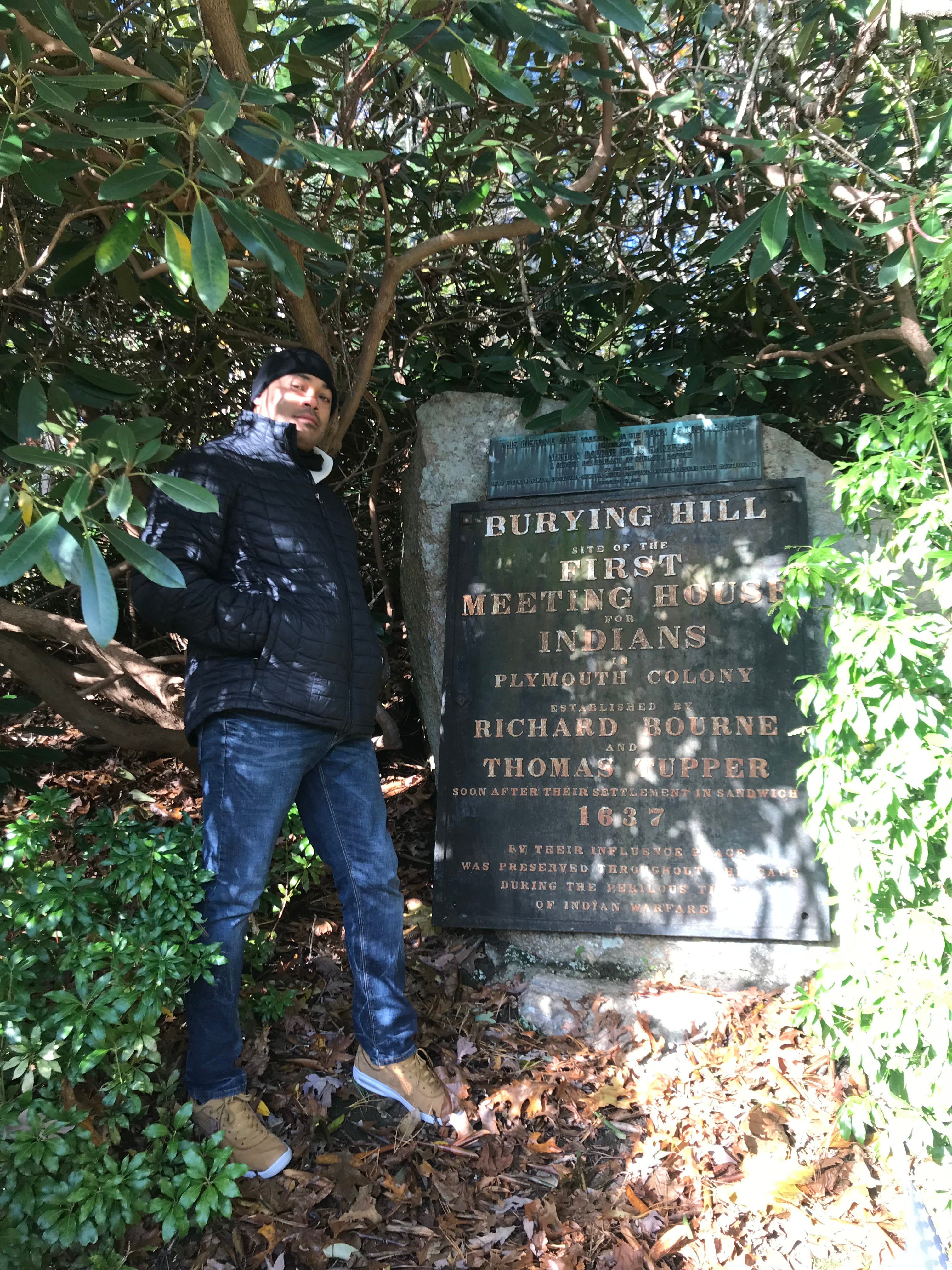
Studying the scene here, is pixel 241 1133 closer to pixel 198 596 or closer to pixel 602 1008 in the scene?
pixel 602 1008

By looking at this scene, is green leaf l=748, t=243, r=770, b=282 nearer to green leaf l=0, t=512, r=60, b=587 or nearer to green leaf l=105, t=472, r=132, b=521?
green leaf l=105, t=472, r=132, b=521

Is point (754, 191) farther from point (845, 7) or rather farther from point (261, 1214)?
point (261, 1214)

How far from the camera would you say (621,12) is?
2.33 m

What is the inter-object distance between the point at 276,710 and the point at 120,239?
1.11 m

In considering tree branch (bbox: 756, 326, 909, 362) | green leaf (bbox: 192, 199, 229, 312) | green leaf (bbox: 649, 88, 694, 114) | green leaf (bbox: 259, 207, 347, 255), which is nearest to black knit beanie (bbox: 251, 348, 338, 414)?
green leaf (bbox: 259, 207, 347, 255)

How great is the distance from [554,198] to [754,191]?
122 centimetres

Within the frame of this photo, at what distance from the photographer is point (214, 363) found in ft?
13.3

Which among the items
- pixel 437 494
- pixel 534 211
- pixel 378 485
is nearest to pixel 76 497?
pixel 534 211

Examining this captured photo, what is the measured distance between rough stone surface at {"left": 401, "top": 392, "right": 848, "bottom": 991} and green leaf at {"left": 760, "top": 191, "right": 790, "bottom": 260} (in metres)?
0.75

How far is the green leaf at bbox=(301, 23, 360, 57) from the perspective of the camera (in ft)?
8.59

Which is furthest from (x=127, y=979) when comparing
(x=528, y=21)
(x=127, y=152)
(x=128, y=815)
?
(x=528, y=21)

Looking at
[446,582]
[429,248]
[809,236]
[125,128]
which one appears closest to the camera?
[125,128]

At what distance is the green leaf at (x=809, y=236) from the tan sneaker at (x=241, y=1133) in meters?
2.70

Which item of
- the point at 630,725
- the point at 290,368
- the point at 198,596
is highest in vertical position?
the point at 290,368
